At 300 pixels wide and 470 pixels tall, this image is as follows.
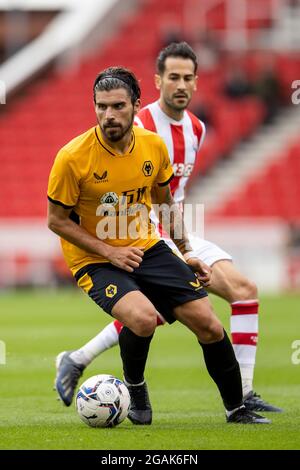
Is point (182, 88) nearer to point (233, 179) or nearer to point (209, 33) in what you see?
point (233, 179)

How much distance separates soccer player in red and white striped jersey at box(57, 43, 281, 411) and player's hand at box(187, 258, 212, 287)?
648 millimetres

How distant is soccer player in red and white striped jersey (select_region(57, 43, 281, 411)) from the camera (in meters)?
7.78

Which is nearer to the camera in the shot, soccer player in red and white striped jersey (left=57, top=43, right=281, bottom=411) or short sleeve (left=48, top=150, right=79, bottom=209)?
short sleeve (left=48, top=150, right=79, bottom=209)

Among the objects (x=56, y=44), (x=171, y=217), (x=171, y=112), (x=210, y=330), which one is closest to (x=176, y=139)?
(x=171, y=112)

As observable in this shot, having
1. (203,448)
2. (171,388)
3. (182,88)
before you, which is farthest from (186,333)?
(203,448)

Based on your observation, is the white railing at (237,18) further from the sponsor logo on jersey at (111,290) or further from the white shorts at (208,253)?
the sponsor logo on jersey at (111,290)

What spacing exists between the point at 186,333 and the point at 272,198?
9662 mm

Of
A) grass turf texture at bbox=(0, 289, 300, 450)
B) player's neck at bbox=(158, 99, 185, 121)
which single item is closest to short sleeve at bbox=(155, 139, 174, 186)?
player's neck at bbox=(158, 99, 185, 121)

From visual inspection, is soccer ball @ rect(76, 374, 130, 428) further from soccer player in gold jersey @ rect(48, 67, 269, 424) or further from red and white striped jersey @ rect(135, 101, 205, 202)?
red and white striped jersey @ rect(135, 101, 205, 202)

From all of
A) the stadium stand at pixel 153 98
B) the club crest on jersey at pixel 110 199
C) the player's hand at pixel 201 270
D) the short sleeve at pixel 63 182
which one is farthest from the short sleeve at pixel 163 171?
the stadium stand at pixel 153 98

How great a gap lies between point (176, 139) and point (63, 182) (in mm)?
1849

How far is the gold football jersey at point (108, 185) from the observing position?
6.66 m

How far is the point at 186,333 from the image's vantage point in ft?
47.9

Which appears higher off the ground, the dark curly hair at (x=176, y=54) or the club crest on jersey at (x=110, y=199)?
the dark curly hair at (x=176, y=54)
